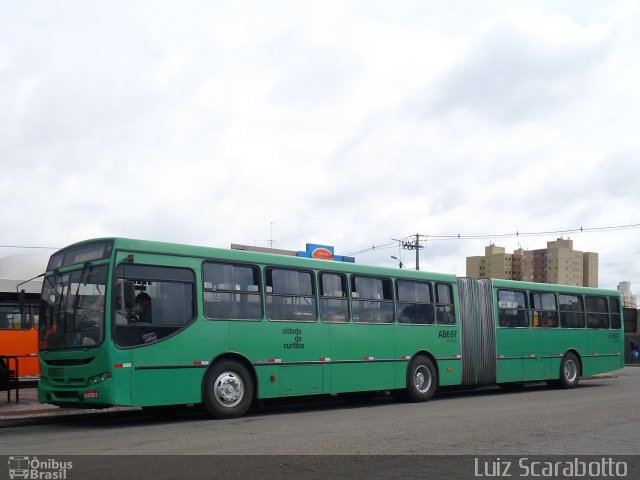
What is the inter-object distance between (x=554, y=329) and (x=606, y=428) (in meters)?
10.3

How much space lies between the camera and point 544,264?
75.8m

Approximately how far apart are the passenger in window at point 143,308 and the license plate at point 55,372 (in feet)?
5.41

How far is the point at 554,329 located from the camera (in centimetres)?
2181

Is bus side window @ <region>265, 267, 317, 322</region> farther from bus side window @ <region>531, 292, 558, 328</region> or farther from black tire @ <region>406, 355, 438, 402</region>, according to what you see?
bus side window @ <region>531, 292, 558, 328</region>

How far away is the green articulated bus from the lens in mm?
12383

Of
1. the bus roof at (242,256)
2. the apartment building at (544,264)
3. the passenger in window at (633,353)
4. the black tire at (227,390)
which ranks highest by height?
the apartment building at (544,264)

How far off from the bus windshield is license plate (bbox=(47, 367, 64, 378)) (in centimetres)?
37

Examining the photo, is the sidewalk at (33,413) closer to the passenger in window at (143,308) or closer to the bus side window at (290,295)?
the passenger in window at (143,308)

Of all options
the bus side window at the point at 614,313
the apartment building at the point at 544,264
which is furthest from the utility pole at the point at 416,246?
the bus side window at the point at 614,313

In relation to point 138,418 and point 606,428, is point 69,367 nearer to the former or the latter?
point 138,418

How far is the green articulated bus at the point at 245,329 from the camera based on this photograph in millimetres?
12383
